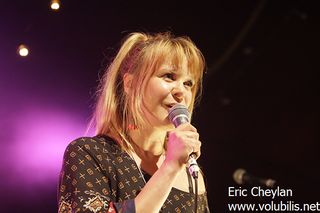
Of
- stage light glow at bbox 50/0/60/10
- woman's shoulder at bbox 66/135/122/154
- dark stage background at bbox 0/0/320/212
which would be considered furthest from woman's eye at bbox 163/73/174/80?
stage light glow at bbox 50/0/60/10

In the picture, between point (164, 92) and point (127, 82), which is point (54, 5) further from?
point (164, 92)

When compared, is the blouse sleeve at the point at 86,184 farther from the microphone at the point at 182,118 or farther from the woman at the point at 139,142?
the microphone at the point at 182,118

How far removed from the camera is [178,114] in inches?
60.4

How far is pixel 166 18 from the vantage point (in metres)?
3.12

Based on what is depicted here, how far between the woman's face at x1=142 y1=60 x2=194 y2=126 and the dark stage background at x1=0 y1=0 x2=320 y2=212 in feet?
3.85

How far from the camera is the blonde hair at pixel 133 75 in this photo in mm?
1811

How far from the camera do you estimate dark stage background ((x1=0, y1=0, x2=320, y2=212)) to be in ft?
9.11

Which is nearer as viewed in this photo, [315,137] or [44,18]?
[44,18]

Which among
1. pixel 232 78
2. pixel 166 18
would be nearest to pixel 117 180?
pixel 166 18

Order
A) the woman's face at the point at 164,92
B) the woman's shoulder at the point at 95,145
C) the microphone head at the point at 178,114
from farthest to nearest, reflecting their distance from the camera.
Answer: the woman's face at the point at 164,92 → the woman's shoulder at the point at 95,145 → the microphone head at the point at 178,114

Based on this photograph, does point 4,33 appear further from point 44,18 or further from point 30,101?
point 30,101

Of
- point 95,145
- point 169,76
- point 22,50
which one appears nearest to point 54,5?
point 22,50

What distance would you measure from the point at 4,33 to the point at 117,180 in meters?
1.52

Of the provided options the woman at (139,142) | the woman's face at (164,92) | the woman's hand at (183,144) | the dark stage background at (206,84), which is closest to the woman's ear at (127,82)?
the woman at (139,142)
